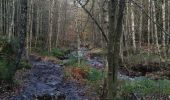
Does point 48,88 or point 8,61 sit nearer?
point 8,61

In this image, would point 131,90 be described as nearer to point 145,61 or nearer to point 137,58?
point 145,61

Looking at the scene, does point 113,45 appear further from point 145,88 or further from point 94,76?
point 94,76

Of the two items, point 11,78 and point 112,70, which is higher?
point 112,70

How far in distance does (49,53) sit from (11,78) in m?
17.8

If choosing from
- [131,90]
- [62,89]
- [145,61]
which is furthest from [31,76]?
[145,61]

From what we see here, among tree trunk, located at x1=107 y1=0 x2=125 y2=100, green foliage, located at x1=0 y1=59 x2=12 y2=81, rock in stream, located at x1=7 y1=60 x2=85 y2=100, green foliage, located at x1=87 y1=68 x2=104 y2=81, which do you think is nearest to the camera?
tree trunk, located at x1=107 y1=0 x2=125 y2=100

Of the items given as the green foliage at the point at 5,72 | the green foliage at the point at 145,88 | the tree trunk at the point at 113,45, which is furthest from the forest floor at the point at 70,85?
the tree trunk at the point at 113,45

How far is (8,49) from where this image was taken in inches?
626

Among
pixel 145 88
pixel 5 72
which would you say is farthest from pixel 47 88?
pixel 145 88

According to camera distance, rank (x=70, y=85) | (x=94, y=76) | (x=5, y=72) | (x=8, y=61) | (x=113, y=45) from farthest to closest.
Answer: (x=94, y=76) → (x=70, y=85) → (x=8, y=61) → (x=5, y=72) → (x=113, y=45)

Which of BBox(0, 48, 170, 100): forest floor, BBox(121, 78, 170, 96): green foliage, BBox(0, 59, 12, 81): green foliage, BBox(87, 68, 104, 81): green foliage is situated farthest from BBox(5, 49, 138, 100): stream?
BBox(121, 78, 170, 96): green foliage

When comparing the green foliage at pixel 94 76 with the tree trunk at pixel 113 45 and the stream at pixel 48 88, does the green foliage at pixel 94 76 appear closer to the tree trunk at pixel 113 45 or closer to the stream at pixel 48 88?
the stream at pixel 48 88

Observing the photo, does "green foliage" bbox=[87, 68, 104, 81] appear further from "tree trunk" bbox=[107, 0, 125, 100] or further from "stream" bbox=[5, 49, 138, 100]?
"tree trunk" bbox=[107, 0, 125, 100]

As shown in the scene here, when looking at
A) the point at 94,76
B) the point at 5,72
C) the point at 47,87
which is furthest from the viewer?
the point at 94,76
